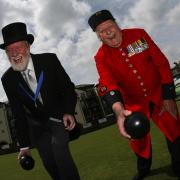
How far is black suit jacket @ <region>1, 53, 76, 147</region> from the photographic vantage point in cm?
447

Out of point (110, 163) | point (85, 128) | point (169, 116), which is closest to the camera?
point (169, 116)

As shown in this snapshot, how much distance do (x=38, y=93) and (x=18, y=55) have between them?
18.7 inches

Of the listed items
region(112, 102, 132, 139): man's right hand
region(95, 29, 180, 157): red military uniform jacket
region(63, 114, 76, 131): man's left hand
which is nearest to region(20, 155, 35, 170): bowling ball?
region(63, 114, 76, 131): man's left hand

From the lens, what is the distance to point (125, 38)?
4.88m

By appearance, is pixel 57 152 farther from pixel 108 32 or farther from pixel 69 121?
pixel 108 32

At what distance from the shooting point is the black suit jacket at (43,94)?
4.47 metres

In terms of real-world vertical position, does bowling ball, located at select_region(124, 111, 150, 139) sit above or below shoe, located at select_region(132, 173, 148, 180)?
above

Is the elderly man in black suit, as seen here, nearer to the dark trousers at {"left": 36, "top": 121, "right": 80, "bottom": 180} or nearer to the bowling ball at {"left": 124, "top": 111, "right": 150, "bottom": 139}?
the dark trousers at {"left": 36, "top": 121, "right": 80, "bottom": 180}

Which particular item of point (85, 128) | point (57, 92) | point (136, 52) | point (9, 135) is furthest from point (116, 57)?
point (9, 135)

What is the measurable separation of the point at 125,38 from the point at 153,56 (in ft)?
1.40

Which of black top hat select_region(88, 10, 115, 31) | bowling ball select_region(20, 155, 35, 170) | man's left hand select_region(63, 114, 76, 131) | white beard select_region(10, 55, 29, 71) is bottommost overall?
bowling ball select_region(20, 155, 35, 170)

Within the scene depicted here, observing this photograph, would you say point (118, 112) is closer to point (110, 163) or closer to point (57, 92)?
point (57, 92)

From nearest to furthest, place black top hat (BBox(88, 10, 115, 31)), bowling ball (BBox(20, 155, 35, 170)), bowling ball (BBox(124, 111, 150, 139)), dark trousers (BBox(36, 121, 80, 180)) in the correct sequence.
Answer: bowling ball (BBox(124, 111, 150, 139)) → dark trousers (BBox(36, 121, 80, 180)) → bowling ball (BBox(20, 155, 35, 170)) → black top hat (BBox(88, 10, 115, 31))

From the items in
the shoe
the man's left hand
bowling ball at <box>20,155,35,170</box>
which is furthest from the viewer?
the shoe
